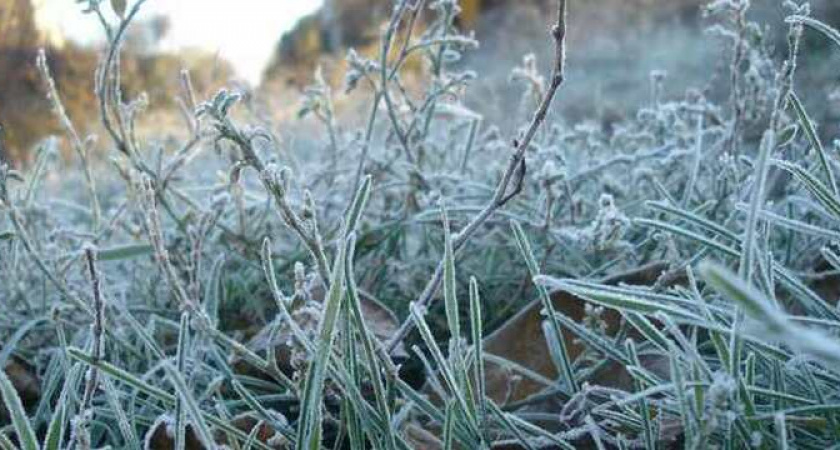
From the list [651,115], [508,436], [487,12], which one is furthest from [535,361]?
[487,12]

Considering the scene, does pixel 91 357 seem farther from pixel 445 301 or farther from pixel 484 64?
pixel 484 64

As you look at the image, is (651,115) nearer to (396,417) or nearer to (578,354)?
(578,354)

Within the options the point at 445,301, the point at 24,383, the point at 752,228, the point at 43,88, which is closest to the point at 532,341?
the point at 445,301

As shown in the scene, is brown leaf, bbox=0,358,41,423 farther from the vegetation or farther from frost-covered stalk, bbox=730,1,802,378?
frost-covered stalk, bbox=730,1,802,378

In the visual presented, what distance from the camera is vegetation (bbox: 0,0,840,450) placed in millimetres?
650

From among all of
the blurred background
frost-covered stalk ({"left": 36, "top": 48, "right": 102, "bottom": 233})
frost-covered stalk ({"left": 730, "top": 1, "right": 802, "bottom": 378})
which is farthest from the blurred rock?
frost-covered stalk ({"left": 730, "top": 1, "right": 802, "bottom": 378})

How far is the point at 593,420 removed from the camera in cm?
73

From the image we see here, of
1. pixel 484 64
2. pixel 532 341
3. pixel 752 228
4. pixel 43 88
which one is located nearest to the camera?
pixel 752 228

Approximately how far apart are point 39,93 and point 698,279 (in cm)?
319

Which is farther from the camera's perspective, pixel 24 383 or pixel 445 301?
pixel 24 383

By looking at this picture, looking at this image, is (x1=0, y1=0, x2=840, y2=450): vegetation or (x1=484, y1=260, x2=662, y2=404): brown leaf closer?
(x1=0, y1=0, x2=840, y2=450): vegetation

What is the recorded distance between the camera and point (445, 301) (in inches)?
29.3

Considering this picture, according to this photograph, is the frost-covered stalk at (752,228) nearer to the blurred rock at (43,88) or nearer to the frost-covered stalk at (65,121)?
the frost-covered stalk at (65,121)

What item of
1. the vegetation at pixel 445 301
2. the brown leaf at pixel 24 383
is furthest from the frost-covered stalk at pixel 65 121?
the brown leaf at pixel 24 383
